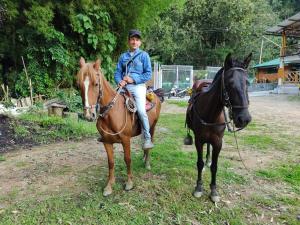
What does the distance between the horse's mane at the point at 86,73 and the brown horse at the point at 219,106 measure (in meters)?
1.45

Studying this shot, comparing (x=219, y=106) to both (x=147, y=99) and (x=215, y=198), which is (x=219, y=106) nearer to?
(x=215, y=198)

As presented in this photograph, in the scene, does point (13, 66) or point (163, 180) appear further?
point (13, 66)

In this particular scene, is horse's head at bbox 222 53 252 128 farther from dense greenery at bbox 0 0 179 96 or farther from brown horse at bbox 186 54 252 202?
dense greenery at bbox 0 0 179 96

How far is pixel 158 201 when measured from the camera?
4.00 m

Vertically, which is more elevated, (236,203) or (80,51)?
(80,51)

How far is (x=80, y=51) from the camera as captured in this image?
11070 millimetres

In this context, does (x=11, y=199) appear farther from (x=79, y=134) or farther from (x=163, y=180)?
(x=79, y=134)

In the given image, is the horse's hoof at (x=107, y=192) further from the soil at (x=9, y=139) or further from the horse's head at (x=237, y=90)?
the soil at (x=9, y=139)

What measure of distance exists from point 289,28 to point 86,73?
24192 mm

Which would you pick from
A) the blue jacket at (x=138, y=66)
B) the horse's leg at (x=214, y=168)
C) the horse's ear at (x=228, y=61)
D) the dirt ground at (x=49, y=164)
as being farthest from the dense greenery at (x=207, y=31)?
the horse's ear at (x=228, y=61)

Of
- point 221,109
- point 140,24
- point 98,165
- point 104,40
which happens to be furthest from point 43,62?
point 221,109

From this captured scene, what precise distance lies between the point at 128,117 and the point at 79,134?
384 centimetres

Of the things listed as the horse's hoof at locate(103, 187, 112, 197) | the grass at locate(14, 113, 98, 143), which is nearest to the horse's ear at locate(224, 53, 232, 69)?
the horse's hoof at locate(103, 187, 112, 197)

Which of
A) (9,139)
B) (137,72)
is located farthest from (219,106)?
(9,139)
